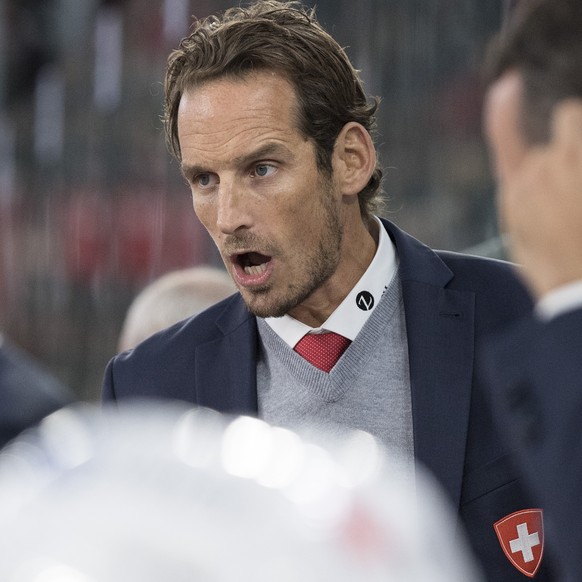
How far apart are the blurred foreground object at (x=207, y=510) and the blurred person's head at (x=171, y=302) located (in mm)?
2103

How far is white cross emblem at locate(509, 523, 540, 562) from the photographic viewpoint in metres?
1.56

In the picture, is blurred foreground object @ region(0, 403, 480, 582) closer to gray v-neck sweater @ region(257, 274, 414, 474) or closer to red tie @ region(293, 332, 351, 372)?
gray v-neck sweater @ region(257, 274, 414, 474)

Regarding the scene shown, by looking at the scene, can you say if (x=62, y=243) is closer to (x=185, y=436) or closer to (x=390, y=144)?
(x=390, y=144)

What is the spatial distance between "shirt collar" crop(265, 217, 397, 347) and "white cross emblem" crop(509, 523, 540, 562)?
0.37 m

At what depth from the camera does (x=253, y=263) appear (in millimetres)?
1766

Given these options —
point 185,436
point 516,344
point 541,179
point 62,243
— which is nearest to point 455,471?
point 516,344

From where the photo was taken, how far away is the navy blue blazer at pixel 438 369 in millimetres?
1629

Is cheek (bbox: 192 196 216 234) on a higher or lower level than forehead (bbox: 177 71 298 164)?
lower

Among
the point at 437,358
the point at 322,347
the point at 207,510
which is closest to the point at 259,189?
the point at 322,347

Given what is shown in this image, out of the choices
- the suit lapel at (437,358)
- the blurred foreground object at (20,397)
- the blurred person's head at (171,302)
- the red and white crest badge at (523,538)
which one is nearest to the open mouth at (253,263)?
the suit lapel at (437,358)

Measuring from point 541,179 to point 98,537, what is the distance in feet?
1.12

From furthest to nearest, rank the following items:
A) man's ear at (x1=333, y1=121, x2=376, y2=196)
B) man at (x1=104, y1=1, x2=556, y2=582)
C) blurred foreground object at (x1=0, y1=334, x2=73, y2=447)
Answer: man's ear at (x1=333, y1=121, x2=376, y2=196) < man at (x1=104, y1=1, x2=556, y2=582) < blurred foreground object at (x1=0, y1=334, x2=73, y2=447)

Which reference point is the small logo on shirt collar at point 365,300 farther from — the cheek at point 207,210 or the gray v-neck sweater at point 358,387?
the cheek at point 207,210

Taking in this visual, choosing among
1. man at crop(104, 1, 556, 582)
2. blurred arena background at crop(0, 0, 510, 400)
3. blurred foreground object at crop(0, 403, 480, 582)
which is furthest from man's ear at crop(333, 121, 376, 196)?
blurred arena background at crop(0, 0, 510, 400)
